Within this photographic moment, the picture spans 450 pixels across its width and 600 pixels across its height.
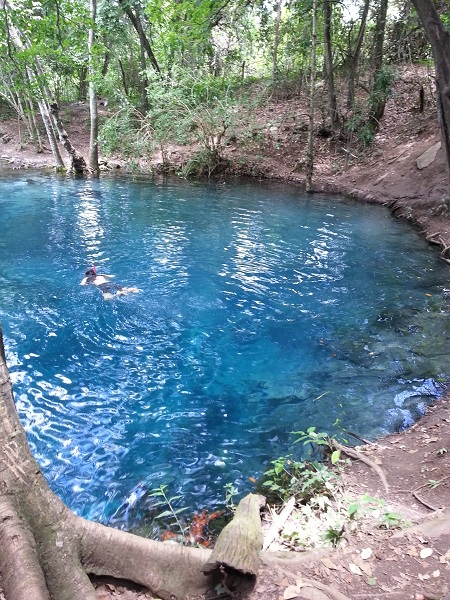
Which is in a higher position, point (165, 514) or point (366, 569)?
point (366, 569)

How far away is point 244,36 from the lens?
26.8m

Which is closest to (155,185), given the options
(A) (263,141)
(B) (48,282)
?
(A) (263,141)

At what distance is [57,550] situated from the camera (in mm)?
2229

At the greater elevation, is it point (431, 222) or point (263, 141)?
point (263, 141)

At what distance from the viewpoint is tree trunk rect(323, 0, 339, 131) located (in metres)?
18.2

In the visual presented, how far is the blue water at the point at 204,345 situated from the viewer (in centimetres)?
457

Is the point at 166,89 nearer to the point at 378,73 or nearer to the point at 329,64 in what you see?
the point at 329,64

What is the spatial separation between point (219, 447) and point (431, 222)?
37.8ft

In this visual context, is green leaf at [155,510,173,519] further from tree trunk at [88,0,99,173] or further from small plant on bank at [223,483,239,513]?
tree trunk at [88,0,99,173]

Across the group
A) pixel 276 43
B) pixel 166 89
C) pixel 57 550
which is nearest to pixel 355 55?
pixel 276 43

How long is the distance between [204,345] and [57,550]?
461cm

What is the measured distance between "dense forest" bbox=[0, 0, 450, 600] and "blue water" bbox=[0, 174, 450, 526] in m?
1.66

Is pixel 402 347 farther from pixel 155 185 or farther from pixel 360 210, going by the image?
pixel 155 185

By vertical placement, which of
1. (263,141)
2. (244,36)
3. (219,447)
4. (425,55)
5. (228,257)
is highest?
(244,36)
